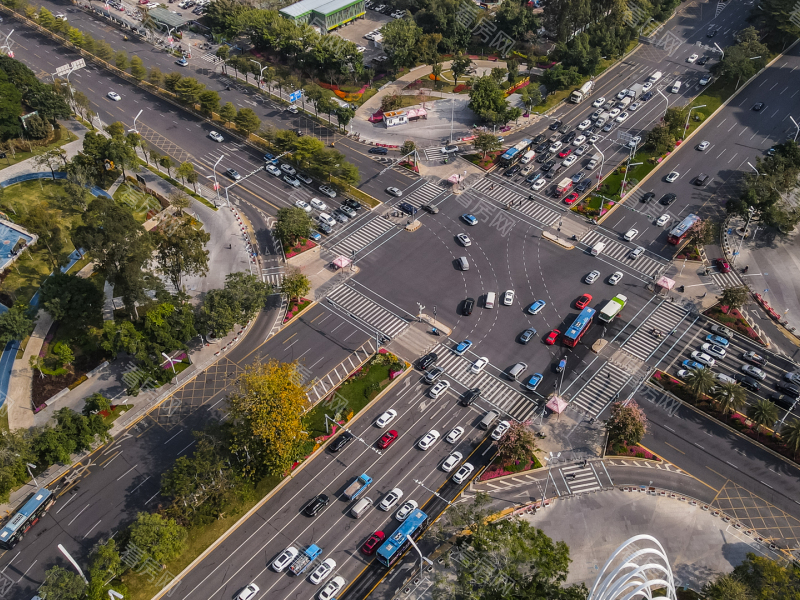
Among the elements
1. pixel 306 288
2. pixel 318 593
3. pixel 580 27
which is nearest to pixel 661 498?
pixel 318 593

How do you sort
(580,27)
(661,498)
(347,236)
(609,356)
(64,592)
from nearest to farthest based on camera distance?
(64,592), (661,498), (609,356), (347,236), (580,27)

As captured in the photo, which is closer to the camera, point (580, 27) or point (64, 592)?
point (64, 592)

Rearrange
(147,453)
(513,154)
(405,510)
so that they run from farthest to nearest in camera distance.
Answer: (513,154)
(147,453)
(405,510)

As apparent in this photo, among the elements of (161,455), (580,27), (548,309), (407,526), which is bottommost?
(161,455)

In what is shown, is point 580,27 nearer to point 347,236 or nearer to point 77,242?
point 347,236

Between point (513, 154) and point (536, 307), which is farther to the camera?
point (513, 154)

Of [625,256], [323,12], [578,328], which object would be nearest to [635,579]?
[578,328]

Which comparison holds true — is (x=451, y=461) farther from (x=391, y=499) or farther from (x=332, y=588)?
(x=332, y=588)
